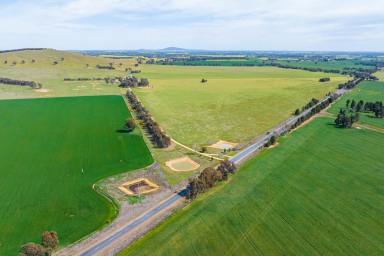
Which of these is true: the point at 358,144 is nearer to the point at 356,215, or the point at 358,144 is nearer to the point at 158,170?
the point at 356,215

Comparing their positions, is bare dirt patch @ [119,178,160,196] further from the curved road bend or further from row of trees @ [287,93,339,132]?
row of trees @ [287,93,339,132]

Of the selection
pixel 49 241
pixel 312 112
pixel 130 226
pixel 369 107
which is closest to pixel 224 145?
pixel 130 226

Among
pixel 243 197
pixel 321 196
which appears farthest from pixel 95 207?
pixel 321 196

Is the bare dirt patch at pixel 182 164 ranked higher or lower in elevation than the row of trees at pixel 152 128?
lower

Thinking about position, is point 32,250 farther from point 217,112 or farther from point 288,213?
point 217,112

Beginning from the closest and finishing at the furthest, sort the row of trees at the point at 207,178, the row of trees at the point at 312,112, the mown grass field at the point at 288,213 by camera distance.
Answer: the mown grass field at the point at 288,213, the row of trees at the point at 207,178, the row of trees at the point at 312,112

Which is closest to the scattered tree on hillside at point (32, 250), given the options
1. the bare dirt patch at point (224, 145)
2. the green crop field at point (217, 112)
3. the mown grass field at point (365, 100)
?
the green crop field at point (217, 112)

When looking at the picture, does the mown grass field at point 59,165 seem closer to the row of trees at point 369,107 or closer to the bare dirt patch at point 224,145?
the bare dirt patch at point 224,145
